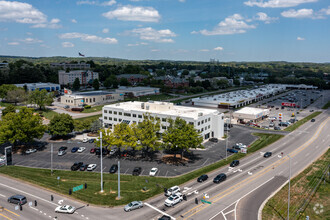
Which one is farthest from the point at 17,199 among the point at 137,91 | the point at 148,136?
the point at 137,91

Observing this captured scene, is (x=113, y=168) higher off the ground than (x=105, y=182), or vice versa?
(x=113, y=168)

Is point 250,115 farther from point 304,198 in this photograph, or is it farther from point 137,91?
point 137,91

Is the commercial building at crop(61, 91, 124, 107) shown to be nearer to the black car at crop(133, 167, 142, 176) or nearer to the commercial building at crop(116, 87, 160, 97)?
the commercial building at crop(116, 87, 160, 97)

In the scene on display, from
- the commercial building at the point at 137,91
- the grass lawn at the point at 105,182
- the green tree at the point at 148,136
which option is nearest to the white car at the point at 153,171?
the grass lawn at the point at 105,182

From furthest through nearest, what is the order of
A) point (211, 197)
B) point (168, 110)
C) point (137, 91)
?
point (137, 91) < point (168, 110) < point (211, 197)

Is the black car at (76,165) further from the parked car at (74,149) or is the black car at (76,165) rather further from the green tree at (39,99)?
the green tree at (39,99)

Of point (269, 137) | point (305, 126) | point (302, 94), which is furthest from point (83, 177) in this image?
point (302, 94)
